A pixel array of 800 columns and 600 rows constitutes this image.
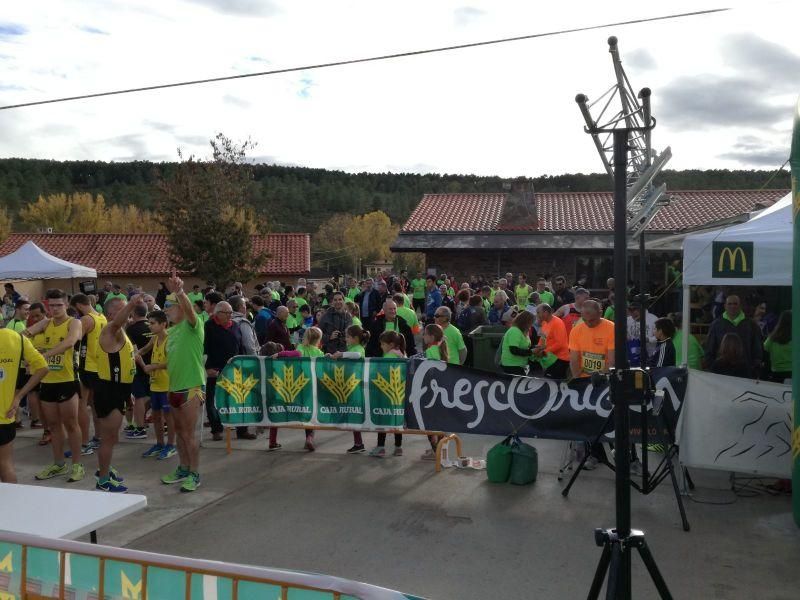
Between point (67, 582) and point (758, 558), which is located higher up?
point (67, 582)

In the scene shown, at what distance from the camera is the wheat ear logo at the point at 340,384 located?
8.09m

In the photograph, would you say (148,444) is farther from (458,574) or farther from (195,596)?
(195,596)

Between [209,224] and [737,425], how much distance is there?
25755 mm

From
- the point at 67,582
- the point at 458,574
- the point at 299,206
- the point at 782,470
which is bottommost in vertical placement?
the point at 458,574

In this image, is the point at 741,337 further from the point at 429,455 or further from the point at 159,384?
the point at 159,384

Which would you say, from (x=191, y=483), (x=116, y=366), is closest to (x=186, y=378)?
(x=116, y=366)

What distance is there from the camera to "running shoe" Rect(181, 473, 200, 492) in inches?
281

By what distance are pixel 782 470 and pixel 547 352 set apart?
319 centimetres

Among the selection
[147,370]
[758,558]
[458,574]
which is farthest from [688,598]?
[147,370]

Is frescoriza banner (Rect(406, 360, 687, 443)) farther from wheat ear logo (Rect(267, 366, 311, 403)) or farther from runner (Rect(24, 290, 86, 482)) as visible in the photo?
runner (Rect(24, 290, 86, 482))

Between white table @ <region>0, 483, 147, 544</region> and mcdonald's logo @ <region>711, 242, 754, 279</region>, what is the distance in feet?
19.0

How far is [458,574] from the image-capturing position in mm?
5195

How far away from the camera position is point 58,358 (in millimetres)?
7461

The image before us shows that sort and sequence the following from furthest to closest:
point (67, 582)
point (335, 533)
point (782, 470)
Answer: point (782, 470), point (335, 533), point (67, 582)
